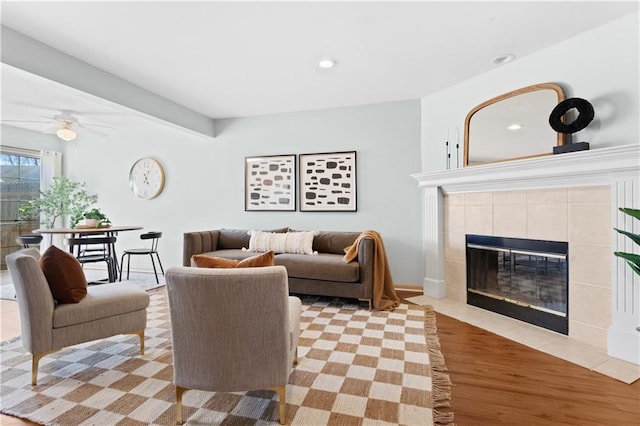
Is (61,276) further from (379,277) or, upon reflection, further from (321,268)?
(379,277)

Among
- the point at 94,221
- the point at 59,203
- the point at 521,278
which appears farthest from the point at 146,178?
the point at 521,278

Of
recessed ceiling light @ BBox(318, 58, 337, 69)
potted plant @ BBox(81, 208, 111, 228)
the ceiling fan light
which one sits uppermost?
recessed ceiling light @ BBox(318, 58, 337, 69)

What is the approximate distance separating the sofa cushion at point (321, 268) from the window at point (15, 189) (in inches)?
198

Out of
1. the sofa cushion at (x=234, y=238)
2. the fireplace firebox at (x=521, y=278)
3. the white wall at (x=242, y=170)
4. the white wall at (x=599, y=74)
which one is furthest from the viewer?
the sofa cushion at (x=234, y=238)

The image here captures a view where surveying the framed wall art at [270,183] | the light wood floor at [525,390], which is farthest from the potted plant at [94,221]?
the light wood floor at [525,390]

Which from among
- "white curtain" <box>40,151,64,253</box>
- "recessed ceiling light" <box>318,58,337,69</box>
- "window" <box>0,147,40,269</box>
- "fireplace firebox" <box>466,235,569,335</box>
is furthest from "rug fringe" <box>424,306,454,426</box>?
"window" <box>0,147,40,269</box>

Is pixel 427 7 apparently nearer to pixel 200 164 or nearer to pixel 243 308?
pixel 243 308

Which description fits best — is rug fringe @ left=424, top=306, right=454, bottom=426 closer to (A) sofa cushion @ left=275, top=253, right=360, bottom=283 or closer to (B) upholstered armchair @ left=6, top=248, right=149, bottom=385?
(A) sofa cushion @ left=275, top=253, right=360, bottom=283

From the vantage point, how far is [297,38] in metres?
2.55

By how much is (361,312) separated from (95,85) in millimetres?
3528

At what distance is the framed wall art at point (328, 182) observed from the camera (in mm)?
4270

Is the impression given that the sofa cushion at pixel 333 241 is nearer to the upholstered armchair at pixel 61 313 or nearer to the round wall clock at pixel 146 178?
the upholstered armchair at pixel 61 313

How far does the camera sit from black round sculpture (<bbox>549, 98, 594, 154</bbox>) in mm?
Answer: 2377

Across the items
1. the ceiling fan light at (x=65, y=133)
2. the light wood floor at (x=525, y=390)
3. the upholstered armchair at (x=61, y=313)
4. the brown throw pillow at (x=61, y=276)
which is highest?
the ceiling fan light at (x=65, y=133)
